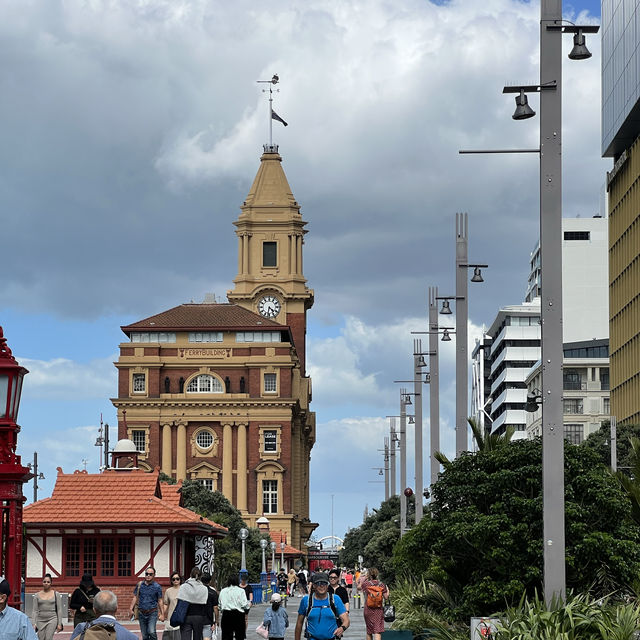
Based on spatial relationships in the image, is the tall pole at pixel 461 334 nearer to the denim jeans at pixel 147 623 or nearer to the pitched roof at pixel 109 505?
the denim jeans at pixel 147 623

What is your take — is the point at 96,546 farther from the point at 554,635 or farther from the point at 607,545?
the point at 554,635

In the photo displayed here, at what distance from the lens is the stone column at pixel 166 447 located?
12838 cm

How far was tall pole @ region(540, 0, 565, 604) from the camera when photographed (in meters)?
20.4

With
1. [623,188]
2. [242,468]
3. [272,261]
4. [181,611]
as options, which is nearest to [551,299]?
[181,611]

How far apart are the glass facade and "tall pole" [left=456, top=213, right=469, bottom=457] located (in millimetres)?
63817

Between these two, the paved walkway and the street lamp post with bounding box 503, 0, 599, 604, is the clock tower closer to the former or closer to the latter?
the paved walkway

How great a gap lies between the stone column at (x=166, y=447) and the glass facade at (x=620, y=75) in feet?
152

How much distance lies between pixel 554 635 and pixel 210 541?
32.1 meters

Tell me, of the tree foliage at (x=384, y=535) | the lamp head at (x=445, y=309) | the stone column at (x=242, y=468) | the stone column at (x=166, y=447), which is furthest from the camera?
the stone column at (x=166, y=447)

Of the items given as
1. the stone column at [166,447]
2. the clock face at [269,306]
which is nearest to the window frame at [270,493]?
the stone column at [166,447]

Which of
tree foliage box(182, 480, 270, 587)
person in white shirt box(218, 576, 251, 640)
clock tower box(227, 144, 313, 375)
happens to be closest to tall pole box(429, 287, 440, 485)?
person in white shirt box(218, 576, 251, 640)

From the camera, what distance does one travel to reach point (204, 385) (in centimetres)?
13100

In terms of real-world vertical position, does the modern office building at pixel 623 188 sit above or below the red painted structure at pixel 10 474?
above

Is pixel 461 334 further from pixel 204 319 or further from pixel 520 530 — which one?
pixel 204 319
